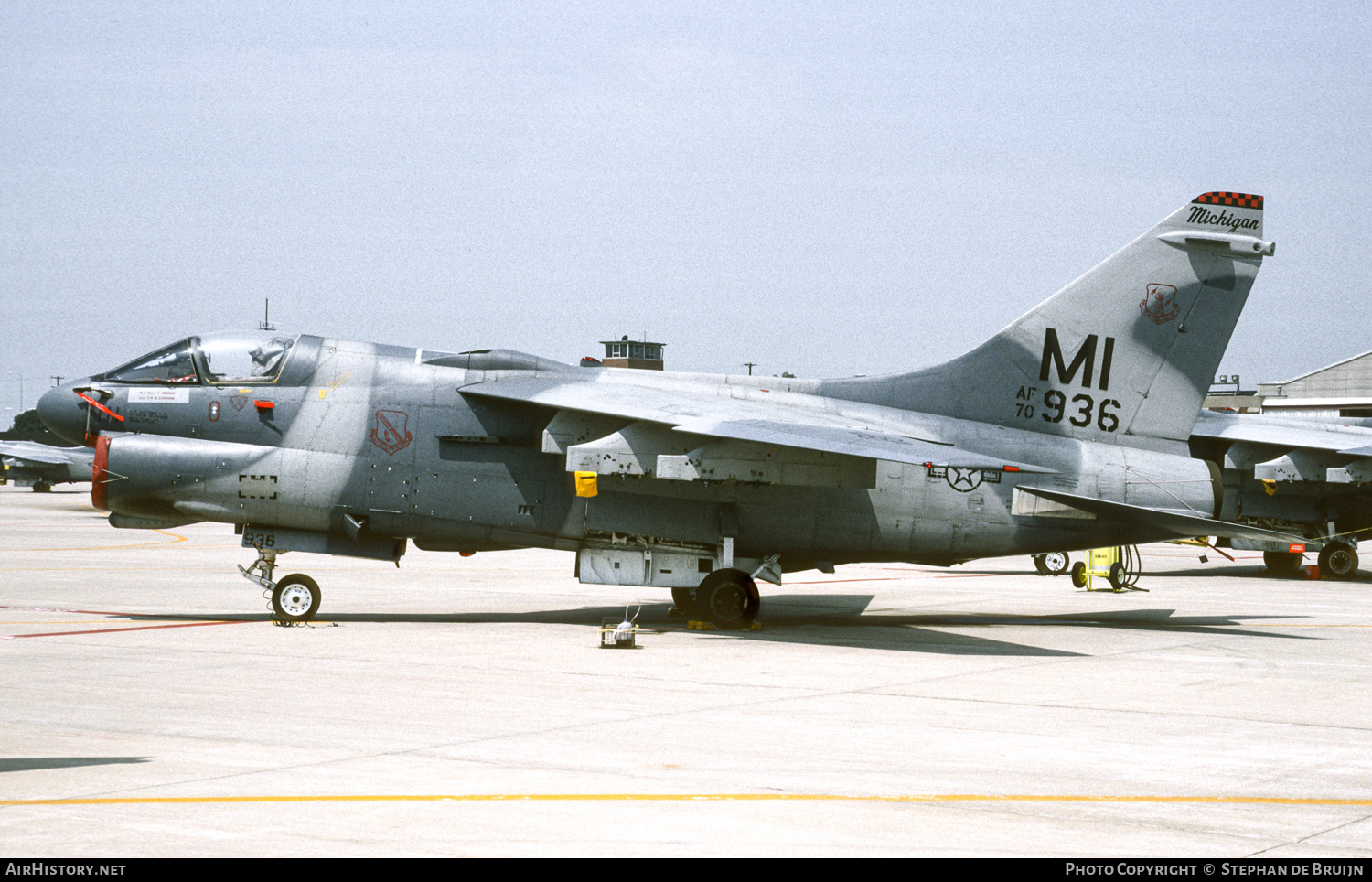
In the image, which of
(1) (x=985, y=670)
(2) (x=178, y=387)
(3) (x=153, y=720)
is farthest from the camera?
(2) (x=178, y=387)

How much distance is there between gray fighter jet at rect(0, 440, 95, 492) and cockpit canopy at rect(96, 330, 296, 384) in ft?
161

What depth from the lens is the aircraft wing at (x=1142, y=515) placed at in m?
16.8

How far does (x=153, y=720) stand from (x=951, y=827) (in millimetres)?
6489

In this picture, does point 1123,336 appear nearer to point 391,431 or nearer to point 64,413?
point 391,431

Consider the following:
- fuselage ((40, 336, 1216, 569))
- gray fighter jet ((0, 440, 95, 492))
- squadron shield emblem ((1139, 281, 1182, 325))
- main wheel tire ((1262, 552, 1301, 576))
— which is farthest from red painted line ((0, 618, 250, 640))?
gray fighter jet ((0, 440, 95, 492))

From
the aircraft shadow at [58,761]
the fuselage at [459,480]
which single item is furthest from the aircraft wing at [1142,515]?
the aircraft shadow at [58,761]

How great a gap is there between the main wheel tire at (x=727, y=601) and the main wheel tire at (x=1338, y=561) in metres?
19.1

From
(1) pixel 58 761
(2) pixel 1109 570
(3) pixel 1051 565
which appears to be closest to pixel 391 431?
(1) pixel 58 761

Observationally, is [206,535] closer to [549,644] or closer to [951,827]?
[549,644]

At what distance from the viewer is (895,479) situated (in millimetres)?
17828

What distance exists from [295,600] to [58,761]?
28.6 feet

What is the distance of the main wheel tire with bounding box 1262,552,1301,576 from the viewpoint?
3158cm

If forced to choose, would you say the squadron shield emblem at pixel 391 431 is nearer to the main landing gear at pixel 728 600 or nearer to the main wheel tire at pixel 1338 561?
the main landing gear at pixel 728 600

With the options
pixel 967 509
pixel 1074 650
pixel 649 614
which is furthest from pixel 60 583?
pixel 1074 650
